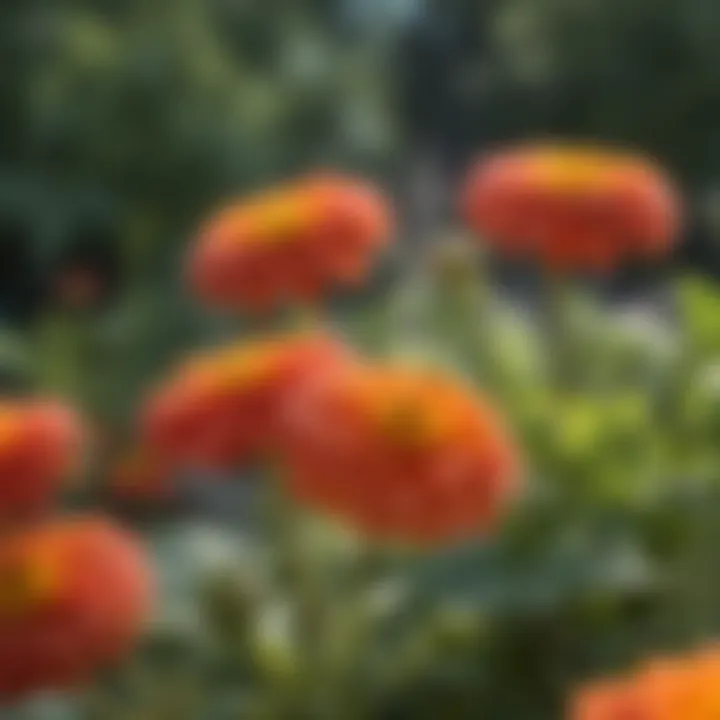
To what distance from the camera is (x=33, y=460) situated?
46 cm

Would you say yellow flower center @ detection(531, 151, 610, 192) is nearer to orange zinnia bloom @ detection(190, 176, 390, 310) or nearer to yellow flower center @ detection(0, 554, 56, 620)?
orange zinnia bloom @ detection(190, 176, 390, 310)

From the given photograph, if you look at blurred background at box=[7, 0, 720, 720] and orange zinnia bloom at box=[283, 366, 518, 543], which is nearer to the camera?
orange zinnia bloom at box=[283, 366, 518, 543]

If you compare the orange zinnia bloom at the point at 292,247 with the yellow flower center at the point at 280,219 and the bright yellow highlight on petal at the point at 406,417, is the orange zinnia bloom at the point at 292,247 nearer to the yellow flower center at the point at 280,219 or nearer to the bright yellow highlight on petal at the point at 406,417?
the yellow flower center at the point at 280,219

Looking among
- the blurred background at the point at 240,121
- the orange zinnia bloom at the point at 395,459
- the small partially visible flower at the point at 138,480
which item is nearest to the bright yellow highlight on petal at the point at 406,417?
the orange zinnia bloom at the point at 395,459

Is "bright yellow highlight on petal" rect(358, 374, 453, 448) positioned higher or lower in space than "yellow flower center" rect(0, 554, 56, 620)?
higher

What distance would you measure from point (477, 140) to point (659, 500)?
1.31 metres

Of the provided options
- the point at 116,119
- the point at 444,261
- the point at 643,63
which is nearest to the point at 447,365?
the point at 444,261

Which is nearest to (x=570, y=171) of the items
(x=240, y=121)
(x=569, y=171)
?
(x=569, y=171)

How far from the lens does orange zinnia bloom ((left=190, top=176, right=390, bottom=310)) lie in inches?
21.9

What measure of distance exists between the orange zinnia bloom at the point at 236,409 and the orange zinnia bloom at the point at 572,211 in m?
0.10

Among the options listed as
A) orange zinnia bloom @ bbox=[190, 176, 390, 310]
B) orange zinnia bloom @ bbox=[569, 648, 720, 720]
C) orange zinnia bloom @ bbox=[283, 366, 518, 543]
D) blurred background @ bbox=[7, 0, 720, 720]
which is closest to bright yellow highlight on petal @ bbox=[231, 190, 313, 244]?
orange zinnia bloom @ bbox=[190, 176, 390, 310]

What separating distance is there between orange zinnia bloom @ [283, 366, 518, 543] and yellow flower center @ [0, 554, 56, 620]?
7 cm

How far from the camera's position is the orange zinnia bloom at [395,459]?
45 centimetres

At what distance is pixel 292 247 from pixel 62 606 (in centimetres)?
15
